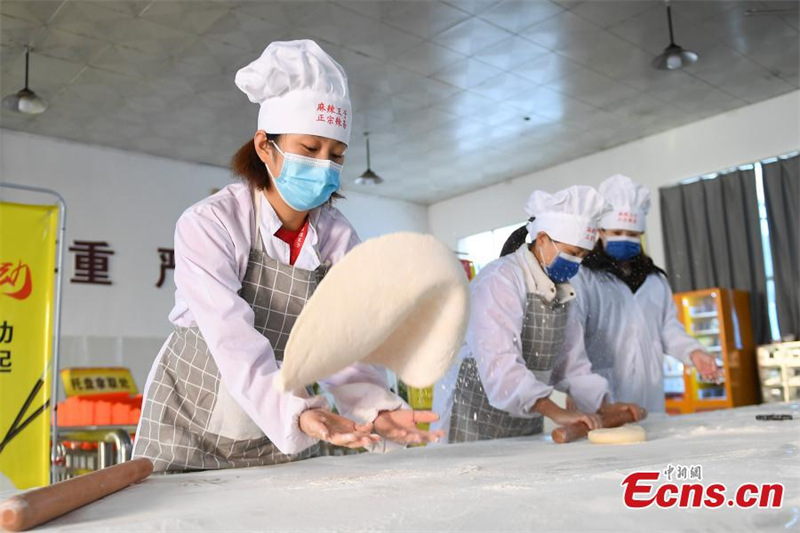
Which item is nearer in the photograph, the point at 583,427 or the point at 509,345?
the point at 583,427

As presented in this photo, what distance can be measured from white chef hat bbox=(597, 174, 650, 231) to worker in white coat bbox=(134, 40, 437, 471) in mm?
1673

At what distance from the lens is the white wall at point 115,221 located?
235 inches

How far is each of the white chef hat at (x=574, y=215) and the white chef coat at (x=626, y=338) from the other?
21.5 inches

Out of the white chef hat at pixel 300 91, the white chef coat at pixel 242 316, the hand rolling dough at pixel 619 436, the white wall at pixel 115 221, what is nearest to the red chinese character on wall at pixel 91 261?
the white wall at pixel 115 221

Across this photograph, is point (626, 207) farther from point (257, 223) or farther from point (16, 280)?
point (16, 280)

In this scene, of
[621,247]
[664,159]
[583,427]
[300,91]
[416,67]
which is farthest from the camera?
[664,159]

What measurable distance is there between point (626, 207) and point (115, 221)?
4.96 meters

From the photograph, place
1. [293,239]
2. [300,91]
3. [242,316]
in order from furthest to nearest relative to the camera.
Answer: [293,239], [300,91], [242,316]

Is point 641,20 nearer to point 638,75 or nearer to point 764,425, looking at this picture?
point 638,75

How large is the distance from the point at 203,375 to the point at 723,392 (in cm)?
565

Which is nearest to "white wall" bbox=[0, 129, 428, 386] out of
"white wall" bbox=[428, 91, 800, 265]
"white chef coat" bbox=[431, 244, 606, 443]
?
"white wall" bbox=[428, 91, 800, 265]

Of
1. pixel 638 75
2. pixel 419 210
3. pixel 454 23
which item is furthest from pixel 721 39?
pixel 419 210

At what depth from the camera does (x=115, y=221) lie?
248 inches

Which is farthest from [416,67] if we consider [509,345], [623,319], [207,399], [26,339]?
[207,399]
